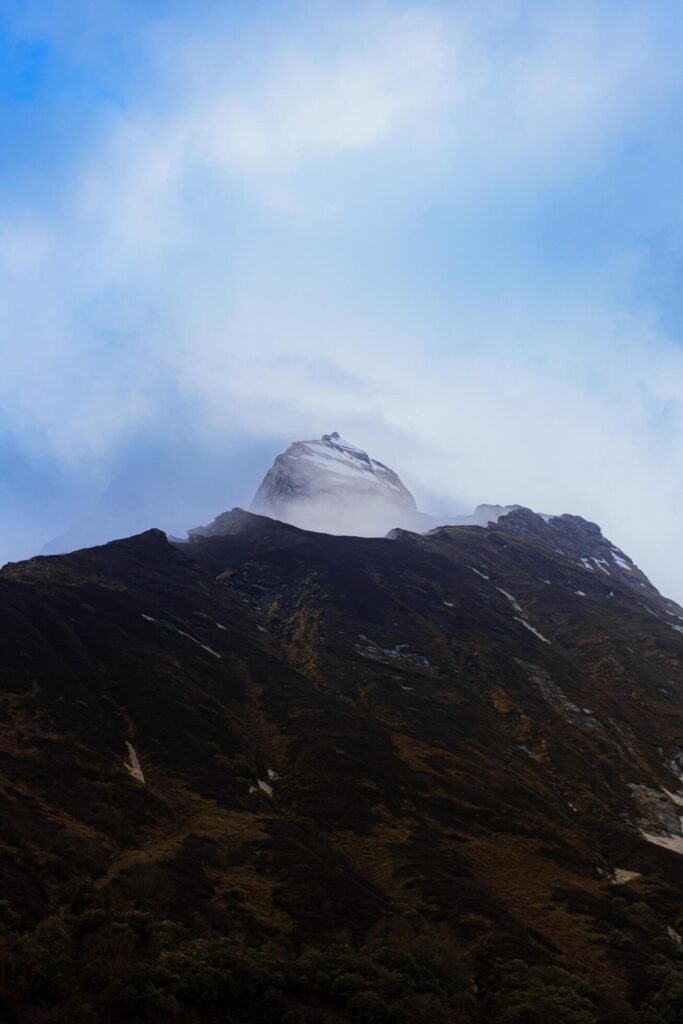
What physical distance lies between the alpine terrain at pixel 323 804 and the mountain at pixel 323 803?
22cm

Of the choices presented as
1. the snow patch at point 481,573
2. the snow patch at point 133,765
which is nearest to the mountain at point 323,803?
the snow patch at point 133,765

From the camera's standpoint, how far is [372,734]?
2872 inches

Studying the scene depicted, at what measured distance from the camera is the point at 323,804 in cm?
5597

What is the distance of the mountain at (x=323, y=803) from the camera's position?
26.1 m

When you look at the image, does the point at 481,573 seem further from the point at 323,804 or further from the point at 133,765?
the point at 133,765

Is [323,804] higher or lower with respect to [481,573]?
lower

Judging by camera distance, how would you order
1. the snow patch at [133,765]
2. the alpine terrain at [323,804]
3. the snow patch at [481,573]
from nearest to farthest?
the alpine terrain at [323,804] < the snow patch at [133,765] < the snow patch at [481,573]

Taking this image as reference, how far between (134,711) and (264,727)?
14.7 meters

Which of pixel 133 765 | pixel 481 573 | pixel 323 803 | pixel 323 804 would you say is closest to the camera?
pixel 133 765

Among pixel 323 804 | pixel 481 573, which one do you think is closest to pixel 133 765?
pixel 323 804

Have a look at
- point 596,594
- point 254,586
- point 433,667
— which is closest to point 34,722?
point 433,667

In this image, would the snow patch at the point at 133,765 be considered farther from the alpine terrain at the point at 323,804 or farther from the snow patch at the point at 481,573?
the snow patch at the point at 481,573

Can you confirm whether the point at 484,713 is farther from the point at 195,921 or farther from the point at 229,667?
the point at 195,921

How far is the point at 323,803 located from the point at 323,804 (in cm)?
19
